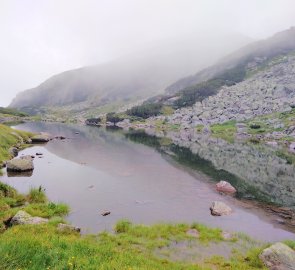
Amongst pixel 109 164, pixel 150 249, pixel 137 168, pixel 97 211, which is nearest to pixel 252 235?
pixel 150 249

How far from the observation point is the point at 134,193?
4956cm

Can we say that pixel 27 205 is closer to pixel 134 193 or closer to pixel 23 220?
pixel 23 220

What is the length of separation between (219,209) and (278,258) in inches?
662

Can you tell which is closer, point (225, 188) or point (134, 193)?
point (134, 193)

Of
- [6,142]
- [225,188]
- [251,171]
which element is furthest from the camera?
[6,142]

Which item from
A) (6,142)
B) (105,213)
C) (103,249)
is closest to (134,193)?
(105,213)

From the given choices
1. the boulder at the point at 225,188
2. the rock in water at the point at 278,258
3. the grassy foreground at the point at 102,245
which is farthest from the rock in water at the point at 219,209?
the rock in water at the point at 278,258

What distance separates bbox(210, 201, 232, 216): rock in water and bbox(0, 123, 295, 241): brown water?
2.54ft

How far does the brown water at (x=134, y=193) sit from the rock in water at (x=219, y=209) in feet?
2.54

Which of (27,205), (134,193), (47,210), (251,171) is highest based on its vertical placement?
(27,205)

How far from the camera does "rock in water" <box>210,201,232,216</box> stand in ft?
134

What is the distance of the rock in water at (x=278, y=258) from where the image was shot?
78.8 feet

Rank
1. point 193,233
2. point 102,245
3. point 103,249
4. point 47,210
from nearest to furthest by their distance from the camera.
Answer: point 103,249 < point 102,245 < point 193,233 < point 47,210

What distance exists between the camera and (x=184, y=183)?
5972cm
